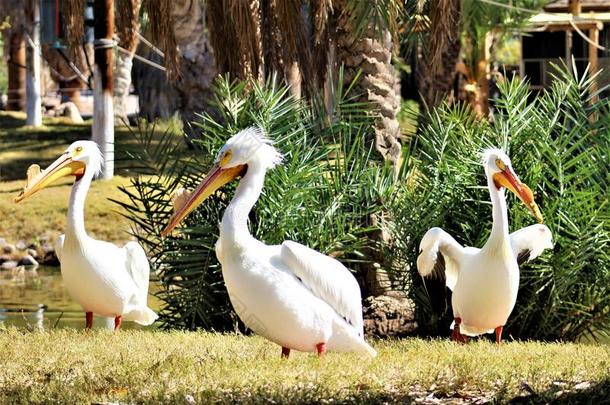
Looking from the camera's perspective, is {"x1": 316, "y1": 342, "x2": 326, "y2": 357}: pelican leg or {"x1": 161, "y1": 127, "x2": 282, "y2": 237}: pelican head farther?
{"x1": 161, "y1": 127, "x2": 282, "y2": 237}: pelican head

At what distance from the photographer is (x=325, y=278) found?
7566 millimetres

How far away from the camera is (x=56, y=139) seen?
83.8 feet

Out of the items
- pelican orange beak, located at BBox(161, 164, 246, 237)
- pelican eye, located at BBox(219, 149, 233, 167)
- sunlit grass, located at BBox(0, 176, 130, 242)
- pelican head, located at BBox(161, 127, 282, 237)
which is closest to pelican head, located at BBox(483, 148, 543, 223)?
pelican head, located at BBox(161, 127, 282, 237)

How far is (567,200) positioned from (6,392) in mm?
5561

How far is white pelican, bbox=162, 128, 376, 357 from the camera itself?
7.38m

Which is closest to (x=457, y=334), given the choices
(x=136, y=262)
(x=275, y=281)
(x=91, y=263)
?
(x=136, y=262)

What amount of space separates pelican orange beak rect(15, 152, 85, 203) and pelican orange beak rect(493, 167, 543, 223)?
331cm

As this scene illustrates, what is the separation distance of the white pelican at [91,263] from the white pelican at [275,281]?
5.91 feet

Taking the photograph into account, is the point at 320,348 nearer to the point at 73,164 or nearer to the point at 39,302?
the point at 73,164

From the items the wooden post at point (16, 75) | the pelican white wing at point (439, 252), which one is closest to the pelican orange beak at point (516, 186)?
the pelican white wing at point (439, 252)

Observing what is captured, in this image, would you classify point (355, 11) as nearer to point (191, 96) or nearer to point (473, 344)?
point (473, 344)

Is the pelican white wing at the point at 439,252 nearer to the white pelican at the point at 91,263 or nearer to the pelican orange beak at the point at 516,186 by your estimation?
the pelican orange beak at the point at 516,186

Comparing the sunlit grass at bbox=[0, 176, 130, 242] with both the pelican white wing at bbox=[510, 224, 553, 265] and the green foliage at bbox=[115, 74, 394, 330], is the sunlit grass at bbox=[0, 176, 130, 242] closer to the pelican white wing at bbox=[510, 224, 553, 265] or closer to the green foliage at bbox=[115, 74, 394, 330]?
the green foliage at bbox=[115, 74, 394, 330]

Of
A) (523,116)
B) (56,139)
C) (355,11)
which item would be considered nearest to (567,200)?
(523,116)
